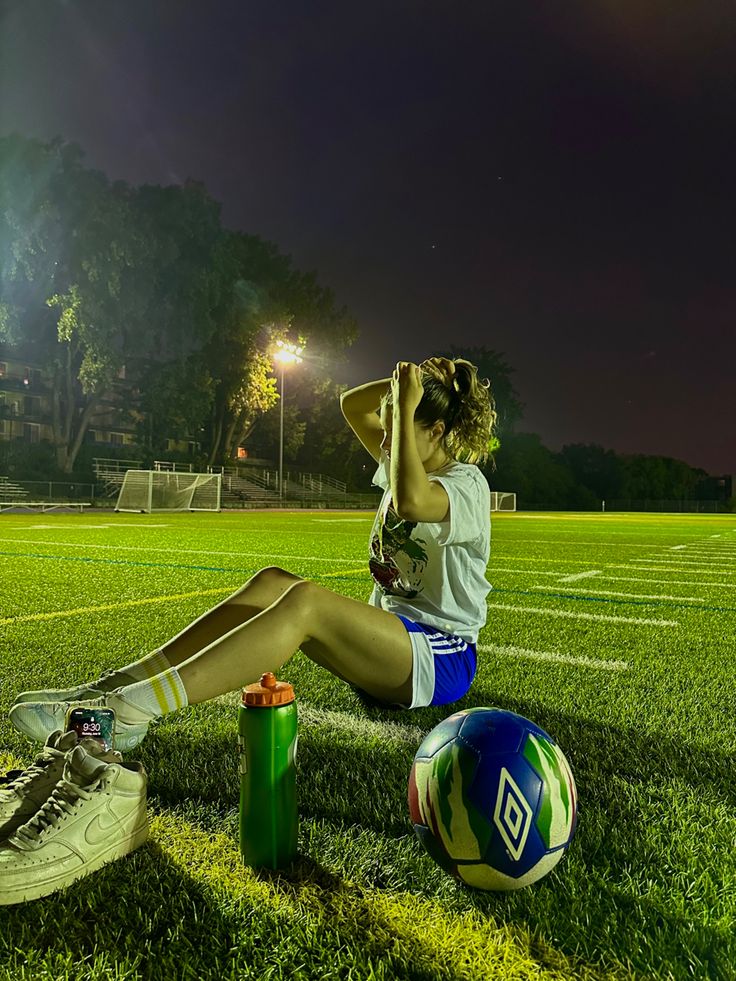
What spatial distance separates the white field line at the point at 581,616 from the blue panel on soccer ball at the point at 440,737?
12.7 feet

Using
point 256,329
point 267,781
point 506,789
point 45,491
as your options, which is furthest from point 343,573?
point 256,329

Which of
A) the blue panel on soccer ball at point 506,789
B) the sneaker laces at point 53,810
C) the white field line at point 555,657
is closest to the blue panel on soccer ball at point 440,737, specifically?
the blue panel on soccer ball at point 506,789

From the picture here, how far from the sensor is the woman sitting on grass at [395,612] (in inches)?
90.2

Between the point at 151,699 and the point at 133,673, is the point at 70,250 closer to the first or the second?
the point at 133,673

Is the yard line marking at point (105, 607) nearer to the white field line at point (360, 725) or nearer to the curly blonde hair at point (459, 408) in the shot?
the white field line at point (360, 725)

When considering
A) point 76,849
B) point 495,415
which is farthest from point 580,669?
point 76,849

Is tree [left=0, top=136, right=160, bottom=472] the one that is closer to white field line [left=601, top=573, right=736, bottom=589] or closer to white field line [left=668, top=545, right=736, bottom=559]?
white field line [left=668, top=545, right=736, bottom=559]

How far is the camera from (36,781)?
1.93 metres

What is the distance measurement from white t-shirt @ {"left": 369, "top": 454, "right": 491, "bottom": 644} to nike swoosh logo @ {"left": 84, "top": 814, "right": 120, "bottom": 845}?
124 cm

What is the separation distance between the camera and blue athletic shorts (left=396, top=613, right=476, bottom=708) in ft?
8.55

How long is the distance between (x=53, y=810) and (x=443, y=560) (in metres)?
1.51

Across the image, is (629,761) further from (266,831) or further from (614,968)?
(266,831)

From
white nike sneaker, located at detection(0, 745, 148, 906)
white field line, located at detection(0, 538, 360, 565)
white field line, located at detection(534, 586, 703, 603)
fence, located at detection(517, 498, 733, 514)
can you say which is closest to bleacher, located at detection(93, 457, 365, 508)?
white field line, located at detection(0, 538, 360, 565)

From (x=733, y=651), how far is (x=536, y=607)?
182 centimetres
